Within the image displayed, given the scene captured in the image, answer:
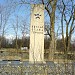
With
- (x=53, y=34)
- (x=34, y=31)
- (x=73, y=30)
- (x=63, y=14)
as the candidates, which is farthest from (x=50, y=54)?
(x=34, y=31)

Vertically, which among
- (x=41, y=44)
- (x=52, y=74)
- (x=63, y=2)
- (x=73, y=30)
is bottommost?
(x=52, y=74)

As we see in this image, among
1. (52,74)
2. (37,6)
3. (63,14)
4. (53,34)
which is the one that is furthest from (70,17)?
(52,74)

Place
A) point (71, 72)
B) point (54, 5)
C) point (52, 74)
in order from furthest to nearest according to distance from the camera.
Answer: point (54, 5) < point (52, 74) < point (71, 72)

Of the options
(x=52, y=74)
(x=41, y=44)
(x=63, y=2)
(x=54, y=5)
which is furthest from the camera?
(x=63, y=2)

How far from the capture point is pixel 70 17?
2612 cm

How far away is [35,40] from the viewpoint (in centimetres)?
1597

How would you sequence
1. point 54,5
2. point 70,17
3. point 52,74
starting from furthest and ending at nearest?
point 70,17
point 54,5
point 52,74

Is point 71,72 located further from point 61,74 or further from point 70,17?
point 70,17

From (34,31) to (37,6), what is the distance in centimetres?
169

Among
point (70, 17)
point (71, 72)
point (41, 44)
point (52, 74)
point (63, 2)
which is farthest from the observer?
point (70, 17)

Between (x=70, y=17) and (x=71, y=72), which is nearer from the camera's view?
(x=71, y=72)

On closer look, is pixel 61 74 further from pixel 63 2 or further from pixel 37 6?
pixel 63 2

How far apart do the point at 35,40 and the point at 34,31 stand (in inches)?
22.7

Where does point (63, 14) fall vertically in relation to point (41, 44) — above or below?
above
